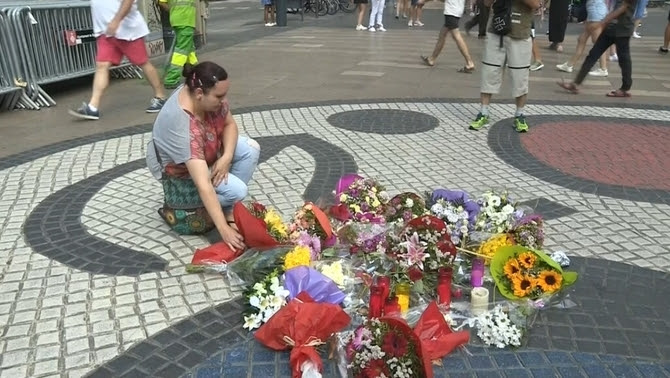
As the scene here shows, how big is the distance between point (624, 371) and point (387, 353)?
1.06 meters

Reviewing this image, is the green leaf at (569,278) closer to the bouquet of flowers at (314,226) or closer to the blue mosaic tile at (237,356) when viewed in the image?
the bouquet of flowers at (314,226)

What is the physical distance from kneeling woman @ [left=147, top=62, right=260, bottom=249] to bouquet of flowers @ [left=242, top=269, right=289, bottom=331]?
50 cm

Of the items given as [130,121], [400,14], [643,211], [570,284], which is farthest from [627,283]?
[400,14]

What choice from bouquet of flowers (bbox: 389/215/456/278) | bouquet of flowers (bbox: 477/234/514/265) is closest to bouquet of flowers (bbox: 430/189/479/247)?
bouquet of flowers (bbox: 477/234/514/265)

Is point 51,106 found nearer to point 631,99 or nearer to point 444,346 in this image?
point 444,346

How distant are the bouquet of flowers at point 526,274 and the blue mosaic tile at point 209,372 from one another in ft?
4.71

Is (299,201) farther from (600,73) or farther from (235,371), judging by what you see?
(600,73)

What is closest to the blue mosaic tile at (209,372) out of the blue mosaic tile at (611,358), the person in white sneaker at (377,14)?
the blue mosaic tile at (611,358)

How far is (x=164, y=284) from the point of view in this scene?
319 cm

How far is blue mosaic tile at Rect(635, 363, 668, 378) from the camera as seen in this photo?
252cm

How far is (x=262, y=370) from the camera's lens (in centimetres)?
253

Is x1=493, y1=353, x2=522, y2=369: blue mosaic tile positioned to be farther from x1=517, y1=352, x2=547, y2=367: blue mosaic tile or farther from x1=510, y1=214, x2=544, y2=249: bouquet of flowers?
x1=510, y1=214, x2=544, y2=249: bouquet of flowers

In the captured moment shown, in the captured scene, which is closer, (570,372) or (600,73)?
(570,372)

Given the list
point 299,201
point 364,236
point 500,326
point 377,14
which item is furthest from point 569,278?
point 377,14
